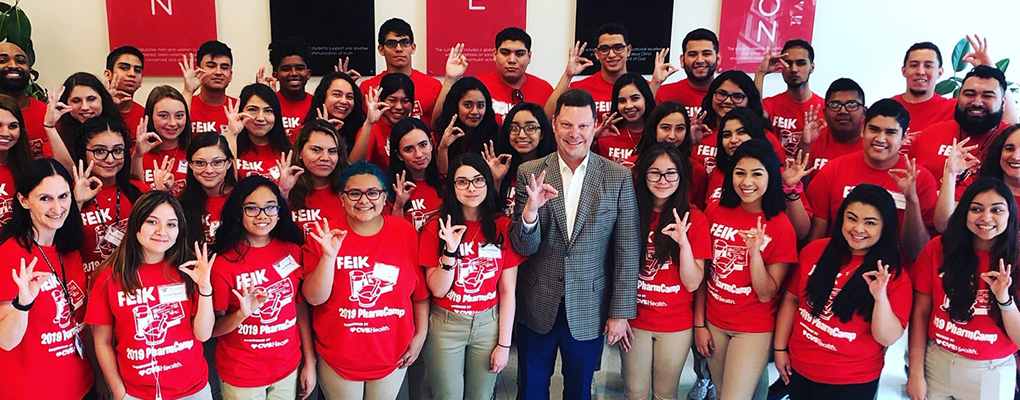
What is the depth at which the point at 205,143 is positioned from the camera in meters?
2.91

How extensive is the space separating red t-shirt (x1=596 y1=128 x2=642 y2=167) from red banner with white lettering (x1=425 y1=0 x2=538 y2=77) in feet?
7.11

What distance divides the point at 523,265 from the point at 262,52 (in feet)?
11.5

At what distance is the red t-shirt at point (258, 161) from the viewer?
11.3 ft

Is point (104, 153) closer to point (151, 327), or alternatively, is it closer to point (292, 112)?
point (151, 327)

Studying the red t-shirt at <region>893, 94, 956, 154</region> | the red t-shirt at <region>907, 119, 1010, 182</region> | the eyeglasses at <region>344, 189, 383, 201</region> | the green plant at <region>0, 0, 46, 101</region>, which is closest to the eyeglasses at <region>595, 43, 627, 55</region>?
the red t-shirt at <region>893, 94, 956, 154</region>

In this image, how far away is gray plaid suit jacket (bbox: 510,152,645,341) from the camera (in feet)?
9.45

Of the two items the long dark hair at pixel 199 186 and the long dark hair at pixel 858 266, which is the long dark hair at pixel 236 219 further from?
the long dark hair at pixel 858 266

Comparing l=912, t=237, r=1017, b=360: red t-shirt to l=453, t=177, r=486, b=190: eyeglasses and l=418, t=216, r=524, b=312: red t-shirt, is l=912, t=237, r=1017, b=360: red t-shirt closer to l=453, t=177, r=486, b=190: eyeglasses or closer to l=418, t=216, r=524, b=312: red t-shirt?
l=418, t=216, r=524, b=312: red t-shirt

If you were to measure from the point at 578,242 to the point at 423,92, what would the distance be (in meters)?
2.12

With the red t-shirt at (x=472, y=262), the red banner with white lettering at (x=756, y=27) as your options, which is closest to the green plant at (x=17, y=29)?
the red t-shirt at (x=472, y=262)

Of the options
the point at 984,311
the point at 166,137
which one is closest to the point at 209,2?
the point at 166,137

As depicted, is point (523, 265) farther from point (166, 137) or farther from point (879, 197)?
point (166, 137)

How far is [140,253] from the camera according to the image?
97.2 inches

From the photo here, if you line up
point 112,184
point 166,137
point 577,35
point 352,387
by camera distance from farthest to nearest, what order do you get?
point 577,35 < point 166,137 < point 112,184 < point 352,387
